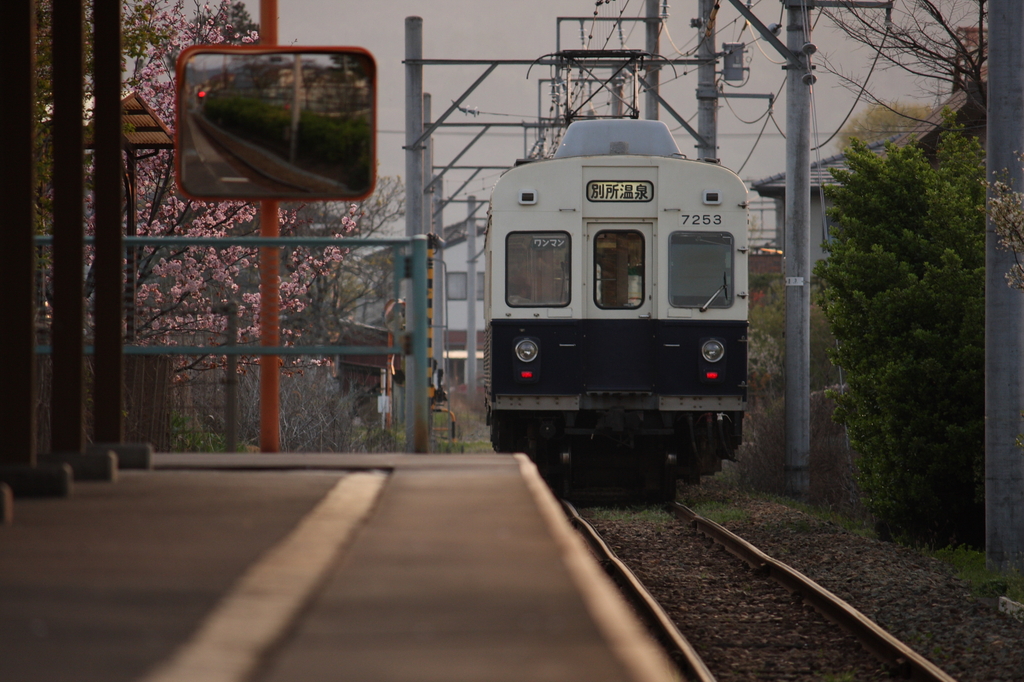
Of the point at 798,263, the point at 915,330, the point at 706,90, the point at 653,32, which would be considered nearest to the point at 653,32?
the point at 653,32

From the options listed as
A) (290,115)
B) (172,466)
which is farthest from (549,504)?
(290,115)

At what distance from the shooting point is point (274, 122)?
588cm

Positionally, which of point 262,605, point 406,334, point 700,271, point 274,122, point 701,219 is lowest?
point 262,605

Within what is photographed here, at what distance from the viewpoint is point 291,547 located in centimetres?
301

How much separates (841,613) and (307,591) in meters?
5.82

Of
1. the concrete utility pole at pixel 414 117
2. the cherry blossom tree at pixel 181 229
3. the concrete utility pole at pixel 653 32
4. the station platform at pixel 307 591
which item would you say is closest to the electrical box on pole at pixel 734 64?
the concrete utility pole at pixel 653 32

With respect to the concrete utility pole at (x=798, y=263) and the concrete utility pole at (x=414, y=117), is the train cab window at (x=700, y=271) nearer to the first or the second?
the concrete utility pole at (x=798, y=263)

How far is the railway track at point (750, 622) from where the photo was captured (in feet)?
21.3

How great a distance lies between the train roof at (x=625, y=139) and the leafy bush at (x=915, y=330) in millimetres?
2434

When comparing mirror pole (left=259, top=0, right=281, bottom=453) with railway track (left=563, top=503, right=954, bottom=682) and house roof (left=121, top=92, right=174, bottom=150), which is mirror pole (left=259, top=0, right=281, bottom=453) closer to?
railway track (left=563, top=503, right=954, bottom=682)

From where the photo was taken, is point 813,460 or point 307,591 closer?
point 307,591

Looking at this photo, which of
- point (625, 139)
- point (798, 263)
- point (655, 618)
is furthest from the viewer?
point (798, 263)

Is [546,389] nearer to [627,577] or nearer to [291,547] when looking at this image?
[627,577]

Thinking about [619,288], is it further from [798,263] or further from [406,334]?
[406,334]
